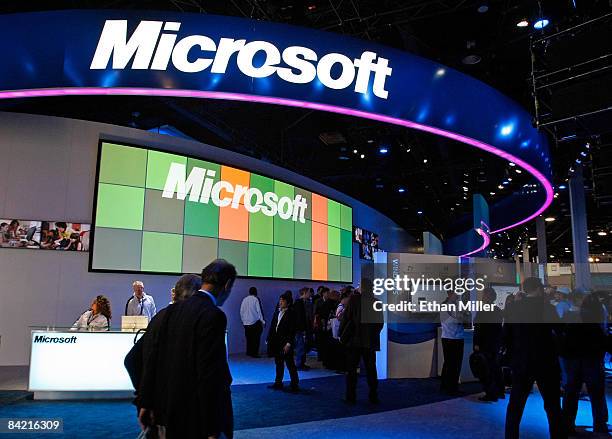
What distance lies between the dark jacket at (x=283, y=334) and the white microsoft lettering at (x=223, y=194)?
13.1 ft

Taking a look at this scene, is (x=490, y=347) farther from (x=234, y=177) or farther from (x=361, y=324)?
(x=234, y=177)

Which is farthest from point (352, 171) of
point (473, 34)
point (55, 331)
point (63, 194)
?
point (55, 331)

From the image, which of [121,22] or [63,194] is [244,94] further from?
[63,194]

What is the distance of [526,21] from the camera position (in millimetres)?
8594

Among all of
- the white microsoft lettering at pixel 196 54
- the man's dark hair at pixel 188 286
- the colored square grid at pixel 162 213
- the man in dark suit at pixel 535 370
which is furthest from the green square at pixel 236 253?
the man's dark hair at pixel 188 286

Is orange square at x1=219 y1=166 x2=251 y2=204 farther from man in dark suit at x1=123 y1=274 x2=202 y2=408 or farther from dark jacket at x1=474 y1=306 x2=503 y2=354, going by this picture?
man in dark suit at x1=123 y1=274 x2=202 y2=408

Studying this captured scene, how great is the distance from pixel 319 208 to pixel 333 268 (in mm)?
1823

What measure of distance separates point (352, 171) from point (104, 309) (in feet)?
39.4

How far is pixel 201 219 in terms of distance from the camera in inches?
392

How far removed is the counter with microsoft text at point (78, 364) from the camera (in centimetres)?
595

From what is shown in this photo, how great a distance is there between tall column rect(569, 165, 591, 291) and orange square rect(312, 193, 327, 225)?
644 cm

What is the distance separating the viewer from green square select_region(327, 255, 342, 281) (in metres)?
13.4

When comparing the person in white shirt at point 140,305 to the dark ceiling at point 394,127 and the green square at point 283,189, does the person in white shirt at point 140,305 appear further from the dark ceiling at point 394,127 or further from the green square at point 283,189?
the green square at point 283,189

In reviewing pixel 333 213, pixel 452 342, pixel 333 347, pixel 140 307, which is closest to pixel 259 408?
pixel 140 307
